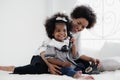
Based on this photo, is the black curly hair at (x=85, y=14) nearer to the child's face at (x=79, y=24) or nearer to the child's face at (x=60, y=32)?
the child's face at (x=79, y=24)

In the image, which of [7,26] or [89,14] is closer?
[89,14]

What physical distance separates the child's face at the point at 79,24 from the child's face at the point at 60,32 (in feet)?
0.74

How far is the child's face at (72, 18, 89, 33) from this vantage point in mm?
2168

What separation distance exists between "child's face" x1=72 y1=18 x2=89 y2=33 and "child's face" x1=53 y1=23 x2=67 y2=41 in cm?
22

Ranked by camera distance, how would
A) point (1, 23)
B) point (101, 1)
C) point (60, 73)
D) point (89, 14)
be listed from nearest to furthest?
point (60, 73)
point (89, 14)
point (1, 23)
point (101, 1)

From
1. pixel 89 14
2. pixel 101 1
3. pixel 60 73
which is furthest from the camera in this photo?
pixel 101 1

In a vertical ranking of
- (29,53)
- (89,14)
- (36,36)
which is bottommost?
(29,53)

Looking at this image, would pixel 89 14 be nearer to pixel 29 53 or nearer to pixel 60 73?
pixel 60 73

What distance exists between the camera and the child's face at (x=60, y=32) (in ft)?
6.27

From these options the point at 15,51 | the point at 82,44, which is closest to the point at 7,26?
the point at 15,51

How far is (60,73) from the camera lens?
71.2 inches

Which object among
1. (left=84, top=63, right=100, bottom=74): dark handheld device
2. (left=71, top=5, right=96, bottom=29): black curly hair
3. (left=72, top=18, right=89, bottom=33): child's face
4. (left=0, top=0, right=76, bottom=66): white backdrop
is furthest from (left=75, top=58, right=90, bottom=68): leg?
(left=0, top=0, right=76, bottom=66): white backdrop

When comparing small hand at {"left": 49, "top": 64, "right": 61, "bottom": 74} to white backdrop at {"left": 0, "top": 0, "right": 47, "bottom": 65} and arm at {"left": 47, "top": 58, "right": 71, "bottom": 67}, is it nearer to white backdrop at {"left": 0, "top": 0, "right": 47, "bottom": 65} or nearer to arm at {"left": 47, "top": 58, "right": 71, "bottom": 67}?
arm at {"left": 47, "top": 58, "right": 71, "bottom": 67}

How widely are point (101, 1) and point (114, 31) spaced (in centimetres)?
40
